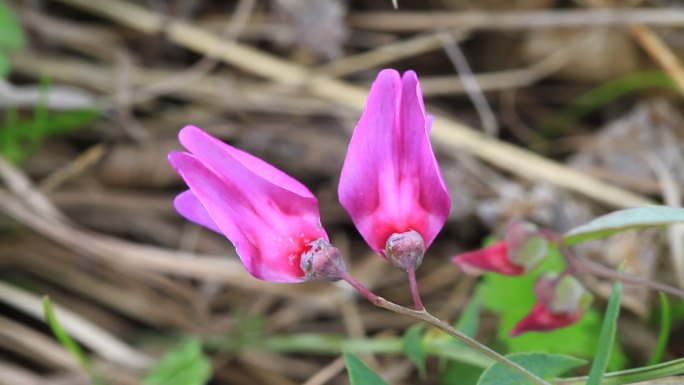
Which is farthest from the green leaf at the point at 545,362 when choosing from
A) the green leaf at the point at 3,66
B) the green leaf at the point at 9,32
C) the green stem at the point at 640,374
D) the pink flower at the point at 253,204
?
the green leaf at the point at 9,32

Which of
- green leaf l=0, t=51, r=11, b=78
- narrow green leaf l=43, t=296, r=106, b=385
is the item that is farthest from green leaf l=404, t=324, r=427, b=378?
green leaf l=0, t=51, r=11, b=78

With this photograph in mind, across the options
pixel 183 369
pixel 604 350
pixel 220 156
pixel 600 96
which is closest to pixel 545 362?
pixel 604 350

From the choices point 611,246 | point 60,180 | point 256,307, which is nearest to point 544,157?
point 611,246

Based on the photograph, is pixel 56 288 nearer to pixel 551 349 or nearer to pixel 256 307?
pixel 256 307

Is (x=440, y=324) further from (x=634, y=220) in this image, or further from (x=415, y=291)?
(x=634, y=220)

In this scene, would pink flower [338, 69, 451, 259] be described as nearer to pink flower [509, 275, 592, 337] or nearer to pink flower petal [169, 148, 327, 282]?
pink flower petal [169, 148, 327, 282]

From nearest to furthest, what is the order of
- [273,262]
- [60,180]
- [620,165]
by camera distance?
[273,262], [60,180], [620,165]
